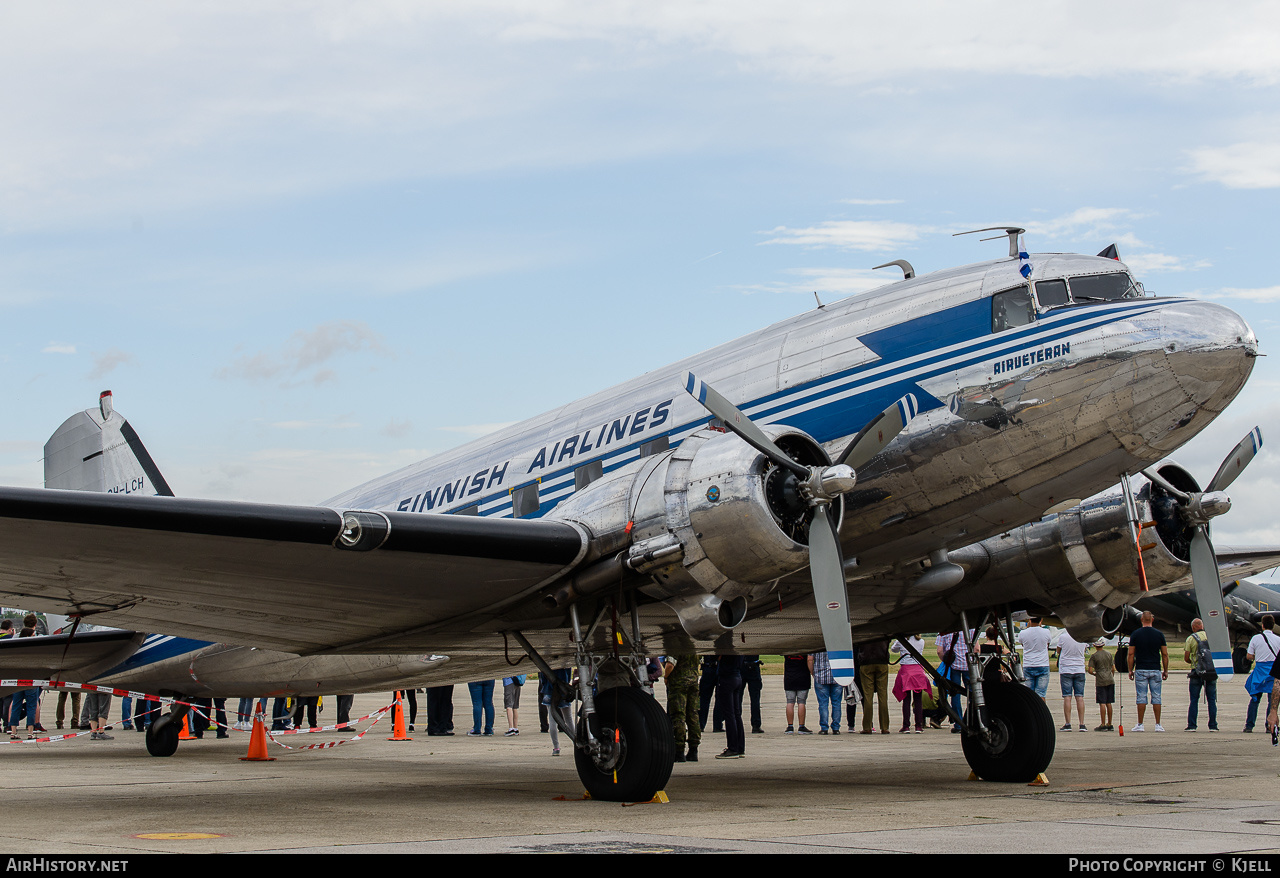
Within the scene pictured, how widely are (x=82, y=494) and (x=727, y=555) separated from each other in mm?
4559

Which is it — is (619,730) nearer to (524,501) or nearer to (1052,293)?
(524,501)

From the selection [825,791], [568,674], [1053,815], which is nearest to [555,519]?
[825,791]

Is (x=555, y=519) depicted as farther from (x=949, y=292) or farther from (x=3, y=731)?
(x=3, y=731)

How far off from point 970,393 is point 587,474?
12.6ft

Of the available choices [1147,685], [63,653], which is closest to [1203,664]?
[1147,685]

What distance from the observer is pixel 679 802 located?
990cm

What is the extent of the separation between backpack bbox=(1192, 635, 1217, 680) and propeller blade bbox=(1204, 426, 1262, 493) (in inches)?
326

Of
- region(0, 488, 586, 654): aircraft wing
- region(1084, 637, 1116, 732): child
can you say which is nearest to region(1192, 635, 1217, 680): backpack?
region(1084, 637, 1116, 732): child

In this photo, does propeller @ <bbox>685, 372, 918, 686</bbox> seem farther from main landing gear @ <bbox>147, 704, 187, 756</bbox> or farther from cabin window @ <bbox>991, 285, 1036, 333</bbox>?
main landing gear @ <bbox>147, 704, 187, 756</bbox>

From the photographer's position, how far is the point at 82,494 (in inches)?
323

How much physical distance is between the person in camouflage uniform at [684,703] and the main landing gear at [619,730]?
421 cm

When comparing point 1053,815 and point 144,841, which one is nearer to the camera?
point 144,841

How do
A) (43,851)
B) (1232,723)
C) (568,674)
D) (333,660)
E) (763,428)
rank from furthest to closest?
(568,674), (1232,723), (333,660), (763,428), (43,851)

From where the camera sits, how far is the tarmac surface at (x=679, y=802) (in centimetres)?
724
